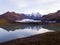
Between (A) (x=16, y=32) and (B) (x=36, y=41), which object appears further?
(A) (x=16, y=32)

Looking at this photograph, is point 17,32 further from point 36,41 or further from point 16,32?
point 36,41

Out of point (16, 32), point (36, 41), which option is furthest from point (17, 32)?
point (36, 41)

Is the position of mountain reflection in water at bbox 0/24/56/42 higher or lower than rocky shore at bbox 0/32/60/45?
lower

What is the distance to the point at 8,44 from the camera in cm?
1650

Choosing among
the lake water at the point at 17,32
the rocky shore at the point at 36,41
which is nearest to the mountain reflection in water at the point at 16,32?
the lake water at the point at 17,32

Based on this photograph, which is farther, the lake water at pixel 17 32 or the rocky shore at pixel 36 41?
the lake water at pixel 17 32

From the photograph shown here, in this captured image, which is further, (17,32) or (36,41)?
(17,32)

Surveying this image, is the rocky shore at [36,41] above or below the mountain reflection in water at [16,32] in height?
above

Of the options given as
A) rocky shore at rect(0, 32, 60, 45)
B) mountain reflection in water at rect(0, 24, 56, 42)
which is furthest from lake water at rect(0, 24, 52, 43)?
rocky shore at rect(0, 32, 60, 45)

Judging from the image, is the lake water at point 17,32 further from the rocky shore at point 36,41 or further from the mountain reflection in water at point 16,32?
the rocky shore at point 36,41

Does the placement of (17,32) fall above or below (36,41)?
below

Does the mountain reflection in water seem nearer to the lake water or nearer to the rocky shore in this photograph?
the lake water

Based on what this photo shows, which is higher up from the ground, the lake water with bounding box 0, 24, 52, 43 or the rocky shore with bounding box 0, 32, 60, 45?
the rocky shore with bounding box 0, 32, 60, 45

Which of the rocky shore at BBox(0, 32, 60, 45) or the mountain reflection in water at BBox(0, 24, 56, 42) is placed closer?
the rocky shore at BBox(0, 32, 60, 45)
